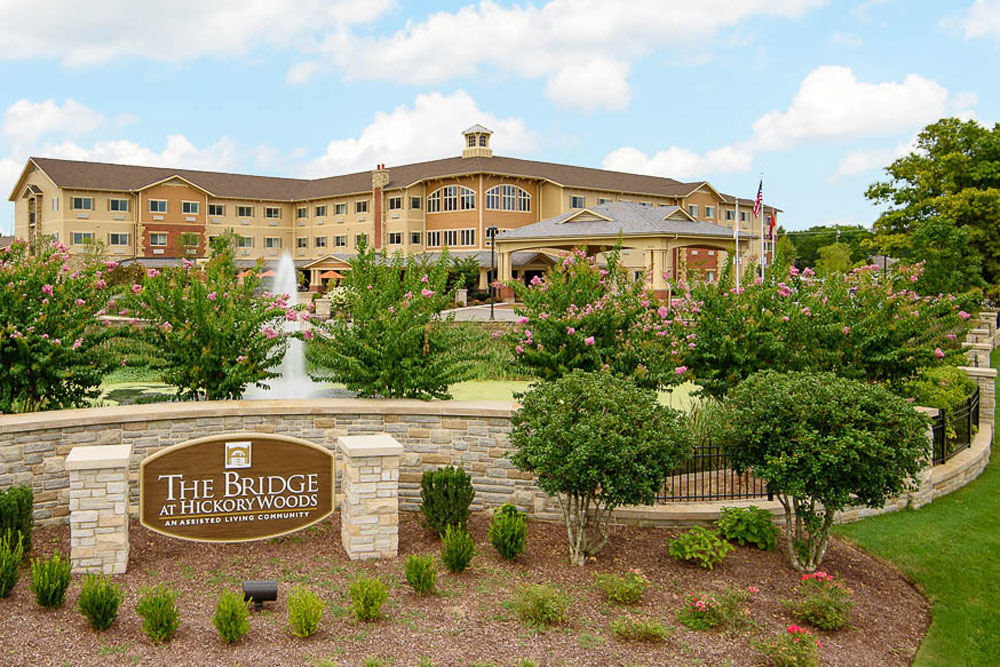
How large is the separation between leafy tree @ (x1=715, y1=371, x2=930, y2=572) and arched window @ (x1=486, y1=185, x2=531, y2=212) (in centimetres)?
→ 4818

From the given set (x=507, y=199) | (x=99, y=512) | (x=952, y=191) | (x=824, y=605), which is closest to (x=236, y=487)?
(x=99, y=512)

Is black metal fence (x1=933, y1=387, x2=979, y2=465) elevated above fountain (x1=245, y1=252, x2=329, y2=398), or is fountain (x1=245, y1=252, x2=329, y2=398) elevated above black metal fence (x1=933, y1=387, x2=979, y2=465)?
fountain (x1=245, y1=252, x2=329, y2=398)

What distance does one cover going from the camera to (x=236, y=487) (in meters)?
8.74

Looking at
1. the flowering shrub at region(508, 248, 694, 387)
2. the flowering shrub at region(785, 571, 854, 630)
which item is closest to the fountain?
the flowering shrub at region(508, 248, 694, 387)

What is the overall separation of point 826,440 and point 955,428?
22.6 ft

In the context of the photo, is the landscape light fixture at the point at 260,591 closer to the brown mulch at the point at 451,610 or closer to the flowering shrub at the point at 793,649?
the brown mulch at the point at 451,610

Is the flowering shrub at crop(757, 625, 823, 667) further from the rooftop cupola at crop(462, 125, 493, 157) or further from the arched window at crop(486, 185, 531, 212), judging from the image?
the rooftop cupola at crop(462, 125, 493, 157)

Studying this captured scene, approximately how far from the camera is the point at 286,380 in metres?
18.3

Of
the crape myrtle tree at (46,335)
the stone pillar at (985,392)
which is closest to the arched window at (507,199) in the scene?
the stone pillar at (985,392)

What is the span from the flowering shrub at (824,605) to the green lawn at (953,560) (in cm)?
43

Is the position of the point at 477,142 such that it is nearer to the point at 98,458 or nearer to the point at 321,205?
the point at 321,205

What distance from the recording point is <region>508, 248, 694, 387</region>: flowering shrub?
1200 cm

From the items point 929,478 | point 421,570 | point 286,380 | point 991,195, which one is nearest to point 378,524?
point 421,570

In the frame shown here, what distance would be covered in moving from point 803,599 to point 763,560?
1135 millimetres
